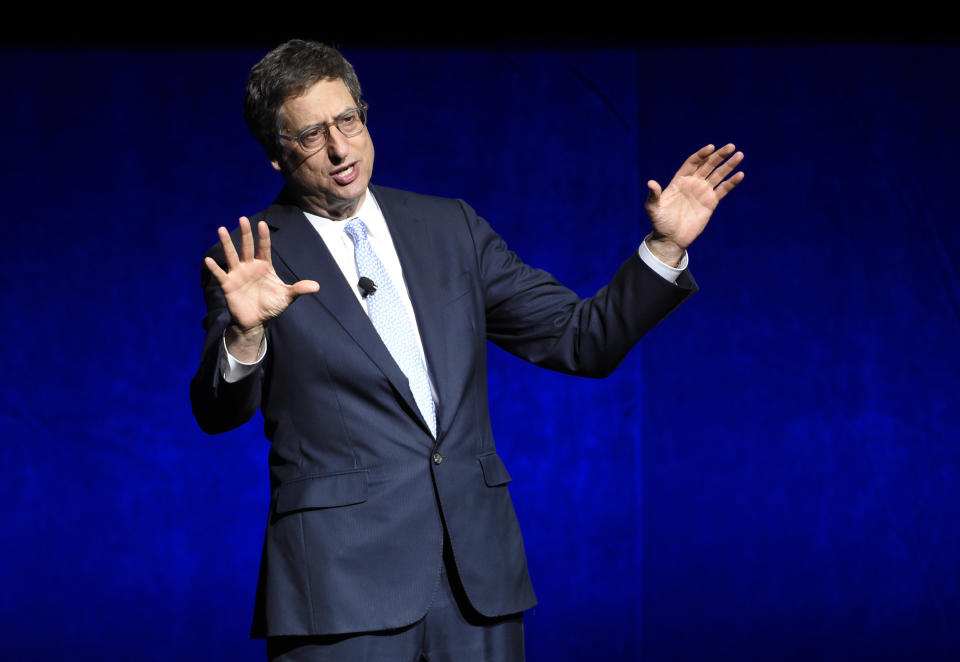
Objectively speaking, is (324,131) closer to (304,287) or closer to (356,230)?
(356,230)

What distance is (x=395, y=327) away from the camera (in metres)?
1.61

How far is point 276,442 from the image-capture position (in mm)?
1598

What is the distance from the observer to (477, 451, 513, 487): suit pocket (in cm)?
161

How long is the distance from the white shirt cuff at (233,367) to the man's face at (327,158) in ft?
0.94

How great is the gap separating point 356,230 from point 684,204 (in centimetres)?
46

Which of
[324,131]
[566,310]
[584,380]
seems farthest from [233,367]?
[584,380]

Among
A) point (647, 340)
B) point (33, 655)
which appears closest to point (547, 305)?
point (647, 340)

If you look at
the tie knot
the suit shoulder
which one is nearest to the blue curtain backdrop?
the suit shoulder

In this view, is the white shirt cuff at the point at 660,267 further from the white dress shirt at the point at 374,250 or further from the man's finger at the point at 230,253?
the man's finger at the point at 230,253

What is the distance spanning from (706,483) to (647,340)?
0.43 metres

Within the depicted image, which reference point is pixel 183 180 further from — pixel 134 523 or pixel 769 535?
pixel 769 535

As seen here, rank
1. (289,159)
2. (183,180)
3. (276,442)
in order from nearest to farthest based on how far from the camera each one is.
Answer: (276,442) → (289,159) → (183,180)

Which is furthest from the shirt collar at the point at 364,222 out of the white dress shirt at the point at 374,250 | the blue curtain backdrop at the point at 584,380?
the blue curtain backdrop at the point at 584,380

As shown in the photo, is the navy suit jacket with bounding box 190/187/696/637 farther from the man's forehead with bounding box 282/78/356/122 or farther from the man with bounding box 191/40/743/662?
the man's forehead with bounding box 282/78/356/122
